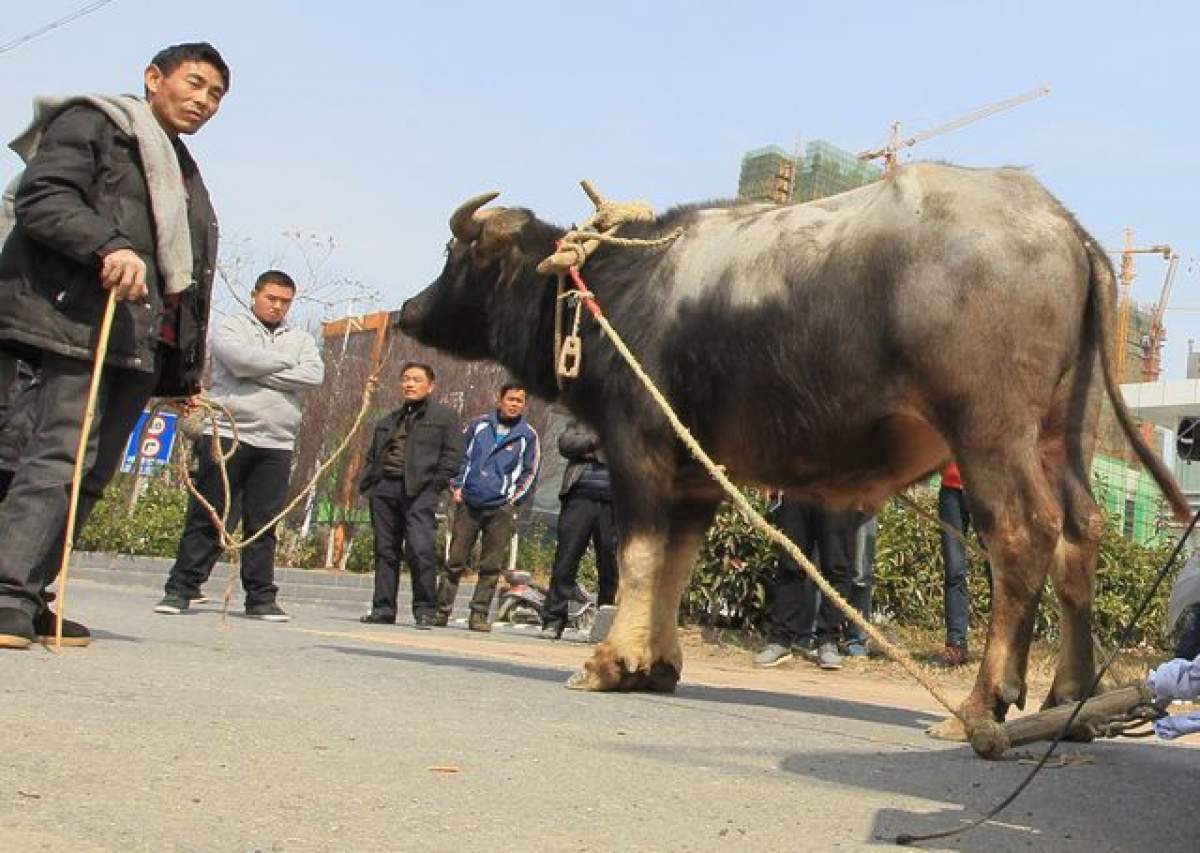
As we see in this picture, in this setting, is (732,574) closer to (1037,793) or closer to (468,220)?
(468,220)

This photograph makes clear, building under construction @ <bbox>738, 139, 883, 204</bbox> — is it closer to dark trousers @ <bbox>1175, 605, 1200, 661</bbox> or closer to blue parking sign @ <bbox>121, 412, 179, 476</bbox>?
blue parking sign @ <bbox>121, 412, 179, 476</bbox>

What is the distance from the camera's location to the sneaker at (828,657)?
33.3 ft

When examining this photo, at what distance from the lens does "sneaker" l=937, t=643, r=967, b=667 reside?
1043cm

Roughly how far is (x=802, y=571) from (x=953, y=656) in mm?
1276

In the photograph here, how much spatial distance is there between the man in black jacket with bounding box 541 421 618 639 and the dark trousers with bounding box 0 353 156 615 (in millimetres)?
6262

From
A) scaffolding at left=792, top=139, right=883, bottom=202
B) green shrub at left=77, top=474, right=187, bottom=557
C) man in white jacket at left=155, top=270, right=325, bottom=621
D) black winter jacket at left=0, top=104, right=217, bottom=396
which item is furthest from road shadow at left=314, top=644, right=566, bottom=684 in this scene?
scaffolding at left=792, top=139, right=883, bottom=202

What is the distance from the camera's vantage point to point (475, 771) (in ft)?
12.7

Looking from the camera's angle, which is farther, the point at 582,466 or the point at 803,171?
the point at 803,171

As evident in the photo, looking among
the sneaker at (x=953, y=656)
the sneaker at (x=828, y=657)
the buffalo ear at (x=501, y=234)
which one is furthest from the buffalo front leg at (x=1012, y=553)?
the sneaker at (x=953, y=656)

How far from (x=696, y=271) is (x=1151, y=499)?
38.8 feet

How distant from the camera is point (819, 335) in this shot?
568 cm

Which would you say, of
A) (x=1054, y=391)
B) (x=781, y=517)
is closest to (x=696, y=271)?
(x=1054, y=391)

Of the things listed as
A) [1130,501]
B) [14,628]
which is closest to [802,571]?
[14,628]

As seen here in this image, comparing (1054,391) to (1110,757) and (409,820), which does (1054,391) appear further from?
(409,820)
